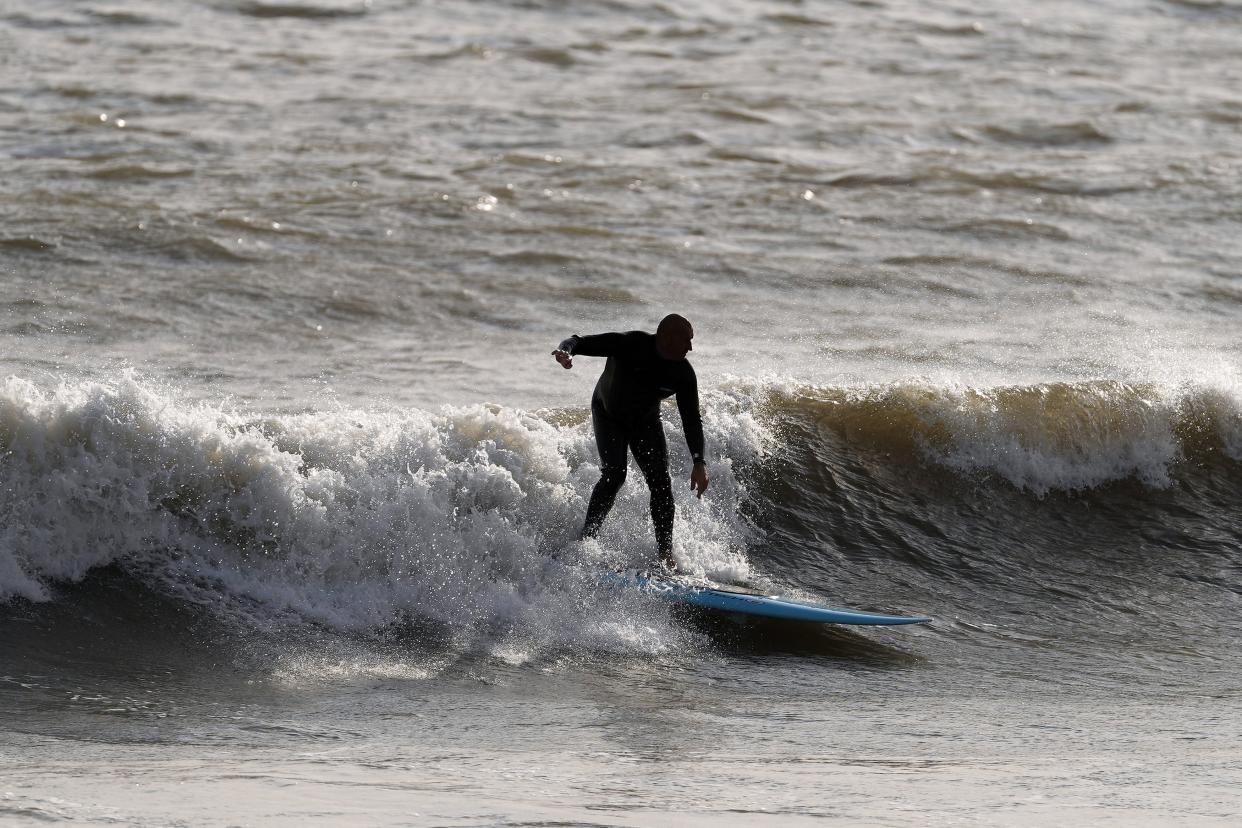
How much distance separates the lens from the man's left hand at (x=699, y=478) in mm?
7441

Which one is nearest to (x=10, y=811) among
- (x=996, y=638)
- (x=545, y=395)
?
(x=996, y=638)

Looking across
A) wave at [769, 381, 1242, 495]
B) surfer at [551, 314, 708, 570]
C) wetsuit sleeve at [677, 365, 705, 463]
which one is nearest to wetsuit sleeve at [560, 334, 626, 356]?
surfer at [551, 314, 708, 570]

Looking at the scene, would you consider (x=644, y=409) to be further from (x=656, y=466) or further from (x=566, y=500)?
(x=566, y=500)

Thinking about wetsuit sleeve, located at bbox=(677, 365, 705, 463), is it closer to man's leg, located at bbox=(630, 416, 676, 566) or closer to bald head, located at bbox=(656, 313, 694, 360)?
bald head, located at bbox=(656, 313, 694, 360)

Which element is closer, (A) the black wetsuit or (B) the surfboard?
(A) the black wetsuit

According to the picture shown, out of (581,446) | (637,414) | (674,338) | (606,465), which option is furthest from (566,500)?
(674,338)

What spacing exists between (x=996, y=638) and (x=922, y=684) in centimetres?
100

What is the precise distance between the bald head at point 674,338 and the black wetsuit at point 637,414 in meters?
0.09

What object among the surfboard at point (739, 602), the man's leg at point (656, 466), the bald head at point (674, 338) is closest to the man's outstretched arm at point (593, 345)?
the bald head at point (674, 338)

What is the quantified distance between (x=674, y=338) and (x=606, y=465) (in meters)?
0.91

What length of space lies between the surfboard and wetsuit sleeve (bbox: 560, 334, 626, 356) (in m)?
1.25

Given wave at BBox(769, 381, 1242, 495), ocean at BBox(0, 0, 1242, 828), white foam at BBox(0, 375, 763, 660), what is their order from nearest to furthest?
ocean at BBox(0, 0, 1242, 828)
white foam at BBox(0, 375, 763, 660)
wave at BBox(769, 381, 1242, 495)

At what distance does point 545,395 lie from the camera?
1072 centimetres

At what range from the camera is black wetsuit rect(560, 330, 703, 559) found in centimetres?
750
